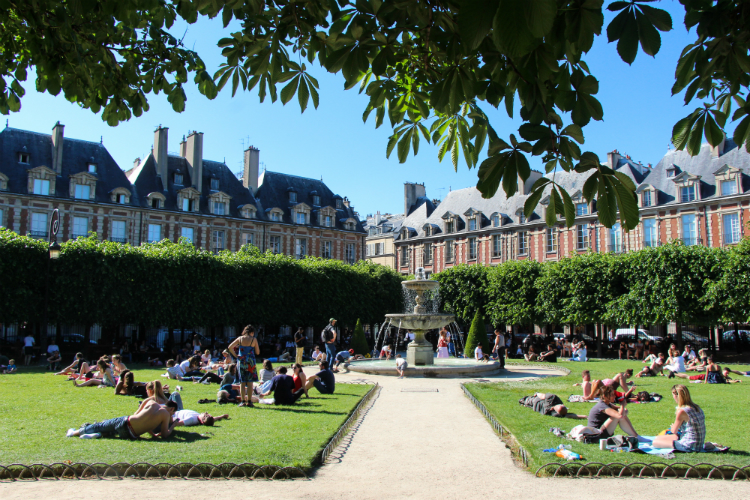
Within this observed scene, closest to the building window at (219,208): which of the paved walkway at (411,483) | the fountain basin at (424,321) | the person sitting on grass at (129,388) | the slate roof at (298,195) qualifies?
the slate roof at (298,195)

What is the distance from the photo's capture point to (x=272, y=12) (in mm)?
3967

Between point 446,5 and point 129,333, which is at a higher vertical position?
point 446,5

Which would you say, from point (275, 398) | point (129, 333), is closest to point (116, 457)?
point (275, 398)

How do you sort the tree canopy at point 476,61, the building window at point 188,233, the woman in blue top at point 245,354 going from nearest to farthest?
the tree canopy at point 476,61 < the woman in blue top at point 245,354 < the building window at point 188,233

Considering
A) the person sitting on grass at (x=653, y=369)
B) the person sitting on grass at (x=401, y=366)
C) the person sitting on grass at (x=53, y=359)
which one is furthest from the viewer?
the person sitting on grass at (x=53, y=359)

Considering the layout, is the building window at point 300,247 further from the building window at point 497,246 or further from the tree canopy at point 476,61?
the tree canopy at point 476,61

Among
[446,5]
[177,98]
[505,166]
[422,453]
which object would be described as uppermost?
[177,98]

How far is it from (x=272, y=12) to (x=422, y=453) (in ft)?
17.5

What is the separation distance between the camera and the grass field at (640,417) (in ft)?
21.3

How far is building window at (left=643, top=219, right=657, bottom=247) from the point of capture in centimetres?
3803

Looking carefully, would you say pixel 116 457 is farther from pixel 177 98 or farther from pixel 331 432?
pixel 177 98

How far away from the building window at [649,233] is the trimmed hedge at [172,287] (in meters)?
19.1

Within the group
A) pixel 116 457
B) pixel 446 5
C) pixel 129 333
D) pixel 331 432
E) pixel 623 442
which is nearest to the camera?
pixel 446 5

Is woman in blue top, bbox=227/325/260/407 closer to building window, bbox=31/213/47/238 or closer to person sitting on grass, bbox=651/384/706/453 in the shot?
person sitting on grass, bbox=651/384/706/453
